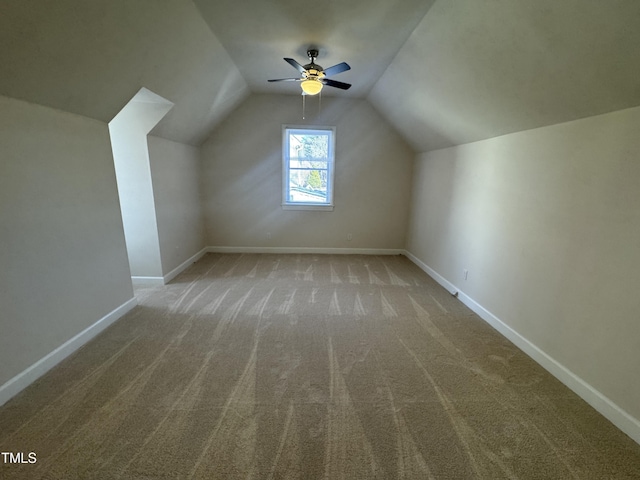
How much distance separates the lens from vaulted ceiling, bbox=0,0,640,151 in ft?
5.01

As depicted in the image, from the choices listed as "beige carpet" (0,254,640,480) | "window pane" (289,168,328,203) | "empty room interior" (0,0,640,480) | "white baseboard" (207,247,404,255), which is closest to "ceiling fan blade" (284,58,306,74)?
"empty room interior" (0,0,640,480)

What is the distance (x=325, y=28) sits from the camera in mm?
2547

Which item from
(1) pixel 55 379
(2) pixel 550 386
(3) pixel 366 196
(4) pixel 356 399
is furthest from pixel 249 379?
Result: (3) pixel 366 196

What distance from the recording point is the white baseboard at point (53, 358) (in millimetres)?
1785

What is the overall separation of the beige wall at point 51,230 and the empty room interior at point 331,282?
0.02 metres

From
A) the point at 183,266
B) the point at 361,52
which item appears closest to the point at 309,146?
the point at 361,52

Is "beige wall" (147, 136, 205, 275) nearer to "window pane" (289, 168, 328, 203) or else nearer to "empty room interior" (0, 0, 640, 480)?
"empty room interior" (0, 0, 640, 480)

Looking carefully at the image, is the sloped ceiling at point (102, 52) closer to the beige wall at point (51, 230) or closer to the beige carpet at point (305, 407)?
the beige wall at point (51, 230)

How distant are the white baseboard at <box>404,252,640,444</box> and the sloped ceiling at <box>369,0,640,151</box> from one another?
1.79m

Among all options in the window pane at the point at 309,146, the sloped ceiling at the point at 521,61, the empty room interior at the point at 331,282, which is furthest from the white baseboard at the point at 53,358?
the sloped ceiling at the point at 521,61

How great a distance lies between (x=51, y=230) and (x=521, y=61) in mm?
3577

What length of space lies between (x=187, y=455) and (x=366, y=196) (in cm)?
446

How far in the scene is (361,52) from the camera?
3.04 metres

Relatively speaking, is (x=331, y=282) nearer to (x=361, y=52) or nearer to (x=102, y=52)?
(x=361, y=52)
